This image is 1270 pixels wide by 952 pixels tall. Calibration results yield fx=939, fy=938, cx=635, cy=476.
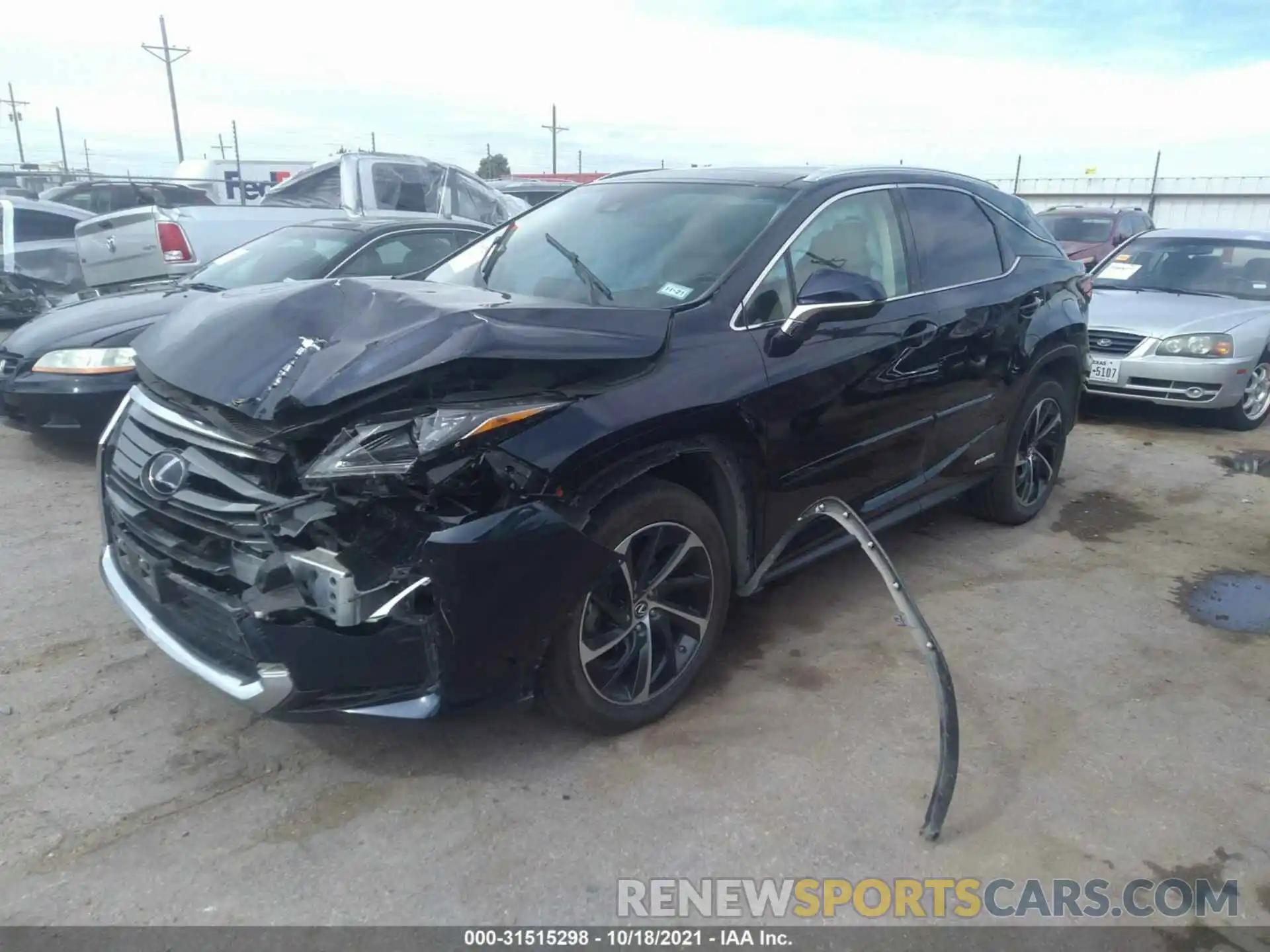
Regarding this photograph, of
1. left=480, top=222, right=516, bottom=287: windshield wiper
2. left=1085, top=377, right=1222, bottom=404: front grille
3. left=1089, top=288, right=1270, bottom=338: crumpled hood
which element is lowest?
left=1085, top=377, right=1222, bottom=404: front grille

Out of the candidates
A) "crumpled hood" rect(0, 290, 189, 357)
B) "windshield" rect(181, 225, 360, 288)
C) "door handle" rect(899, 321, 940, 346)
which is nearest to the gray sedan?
"door handle" rect(899, 321, 940, 346)

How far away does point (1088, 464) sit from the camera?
21.5ft

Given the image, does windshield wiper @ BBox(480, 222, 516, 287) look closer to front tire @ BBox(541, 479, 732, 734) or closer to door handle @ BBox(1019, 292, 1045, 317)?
front tire @ BBox(541, 479, 732, 734)

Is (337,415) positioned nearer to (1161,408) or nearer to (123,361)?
(123,361)

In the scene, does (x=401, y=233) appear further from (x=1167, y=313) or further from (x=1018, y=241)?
(x=1167, y=313)

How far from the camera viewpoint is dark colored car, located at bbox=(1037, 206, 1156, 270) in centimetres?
1462

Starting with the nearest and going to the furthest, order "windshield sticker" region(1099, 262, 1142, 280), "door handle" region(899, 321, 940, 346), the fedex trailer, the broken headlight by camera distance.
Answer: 1. the broken headlight
2. "door handle" region(899, 321, 940, 346)
3. "windshield sticker" region(1099, 262, 1142, 280)
4. the fedex trailer

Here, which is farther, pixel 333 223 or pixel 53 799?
pixel 333 223

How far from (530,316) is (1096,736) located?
2.37m

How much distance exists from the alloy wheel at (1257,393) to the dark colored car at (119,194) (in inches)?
566

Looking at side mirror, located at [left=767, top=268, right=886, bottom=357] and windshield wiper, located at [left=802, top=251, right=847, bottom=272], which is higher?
windshield wiper, located at [left=802, top=251, right=847, bottom=272]

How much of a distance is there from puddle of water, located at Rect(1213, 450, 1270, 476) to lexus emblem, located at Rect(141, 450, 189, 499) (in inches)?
259

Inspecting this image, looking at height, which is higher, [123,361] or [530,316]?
[530,316]

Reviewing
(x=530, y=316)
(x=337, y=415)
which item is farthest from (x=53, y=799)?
(x=530, y=316)
